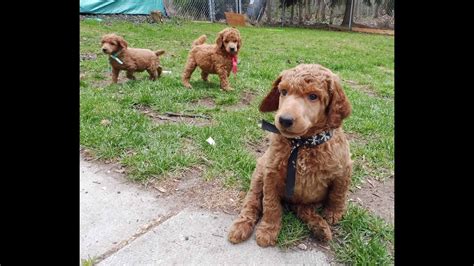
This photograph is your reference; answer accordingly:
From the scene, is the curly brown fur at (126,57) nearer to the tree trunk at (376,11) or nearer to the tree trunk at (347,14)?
the tree trunk at (347,14)

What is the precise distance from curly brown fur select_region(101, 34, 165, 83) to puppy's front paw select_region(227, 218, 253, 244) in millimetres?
4225

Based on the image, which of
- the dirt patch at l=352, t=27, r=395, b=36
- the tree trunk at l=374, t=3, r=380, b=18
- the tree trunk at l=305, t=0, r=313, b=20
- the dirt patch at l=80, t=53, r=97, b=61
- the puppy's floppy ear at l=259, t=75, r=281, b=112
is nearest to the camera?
the puppy's floppy ear at l=259, t=75, r=281, b=112

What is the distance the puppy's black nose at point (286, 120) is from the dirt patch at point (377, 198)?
1.25 meters

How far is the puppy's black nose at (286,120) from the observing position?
80.2 inches

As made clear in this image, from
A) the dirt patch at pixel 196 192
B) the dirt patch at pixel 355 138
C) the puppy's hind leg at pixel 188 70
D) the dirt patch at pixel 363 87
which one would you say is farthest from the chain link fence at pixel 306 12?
the dirt patch at pixel 196 192

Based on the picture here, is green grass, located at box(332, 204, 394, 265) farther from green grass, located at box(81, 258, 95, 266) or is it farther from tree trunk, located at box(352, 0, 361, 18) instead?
tree trunk, located at box(352, 0, 361, 18)

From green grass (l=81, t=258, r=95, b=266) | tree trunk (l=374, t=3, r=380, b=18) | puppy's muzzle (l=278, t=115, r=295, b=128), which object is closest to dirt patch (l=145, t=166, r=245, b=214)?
green grass (l=81, t=258, r=95, b=266)

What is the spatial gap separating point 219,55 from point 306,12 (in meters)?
19.3

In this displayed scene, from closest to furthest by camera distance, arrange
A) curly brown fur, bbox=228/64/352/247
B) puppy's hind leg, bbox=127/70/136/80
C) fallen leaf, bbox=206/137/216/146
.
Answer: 1. curly brown fur, bbox=228/64/352/247
2. fallen leaf, bbox=206/137/216/146
3. puppy's hind leg, bbox=127/70/136/80

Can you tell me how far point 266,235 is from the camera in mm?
2303

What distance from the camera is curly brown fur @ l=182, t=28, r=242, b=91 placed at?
18.4ft
